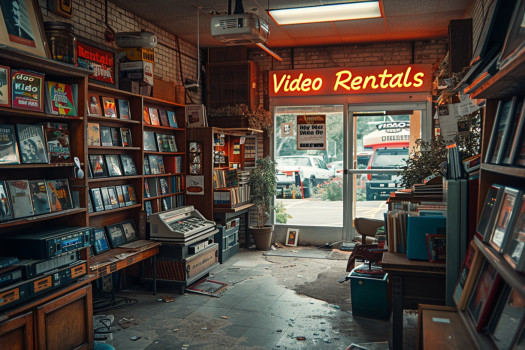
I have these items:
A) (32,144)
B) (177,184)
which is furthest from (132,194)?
(32,144)

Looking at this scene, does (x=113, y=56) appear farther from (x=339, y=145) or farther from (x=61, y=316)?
(x=339, y=145)

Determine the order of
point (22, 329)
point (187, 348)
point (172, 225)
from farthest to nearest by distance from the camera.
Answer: point (172, 225) → point (187, 348) → point (22, 329)

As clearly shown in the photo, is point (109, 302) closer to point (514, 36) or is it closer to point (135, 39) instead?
point (135, 39)

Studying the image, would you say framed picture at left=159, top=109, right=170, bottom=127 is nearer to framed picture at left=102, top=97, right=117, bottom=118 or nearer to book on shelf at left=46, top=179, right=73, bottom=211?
framed picture at left=102, top=97, right=117, bottom=118

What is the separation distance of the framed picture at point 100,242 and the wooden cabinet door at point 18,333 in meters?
1.65

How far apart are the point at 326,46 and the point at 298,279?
4193 mm

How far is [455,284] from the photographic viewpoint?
2.61 metres

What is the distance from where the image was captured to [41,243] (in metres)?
3.05

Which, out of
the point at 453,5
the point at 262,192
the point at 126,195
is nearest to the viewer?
the point at 126,195

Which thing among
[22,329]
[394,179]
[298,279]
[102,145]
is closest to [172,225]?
[102,145]

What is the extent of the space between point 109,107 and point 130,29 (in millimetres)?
1474

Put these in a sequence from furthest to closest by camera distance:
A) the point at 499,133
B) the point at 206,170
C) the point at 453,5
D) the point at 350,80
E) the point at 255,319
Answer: the point at 350,80 < the point at 206,170 < the point at 453,5 < the point at 255,319 < the point at 499,133

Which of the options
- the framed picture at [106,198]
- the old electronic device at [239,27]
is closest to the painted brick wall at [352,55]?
the old electronic device at [239,27]

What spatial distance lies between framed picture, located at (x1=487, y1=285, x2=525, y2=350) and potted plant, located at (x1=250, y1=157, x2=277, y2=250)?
5.67m
